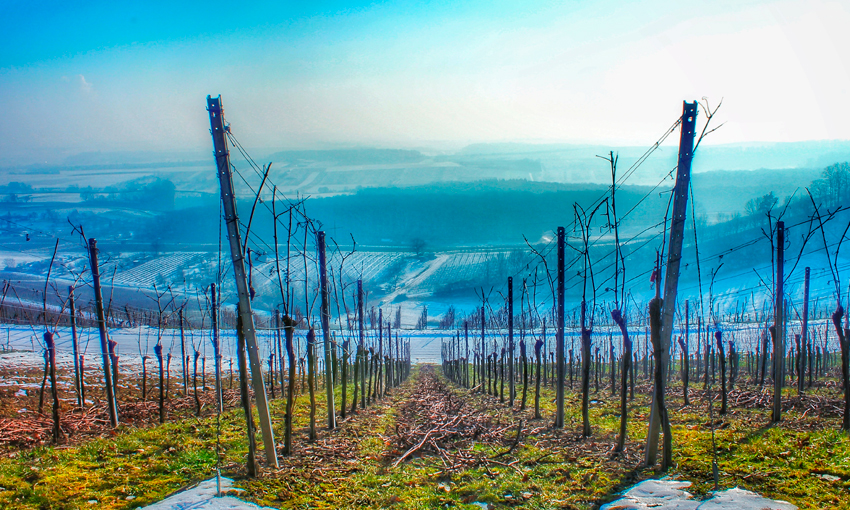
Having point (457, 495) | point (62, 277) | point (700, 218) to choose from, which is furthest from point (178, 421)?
point (700, 218)

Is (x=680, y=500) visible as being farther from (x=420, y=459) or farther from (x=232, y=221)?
(x=232, y=221)

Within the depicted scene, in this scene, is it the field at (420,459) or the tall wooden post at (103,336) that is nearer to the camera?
the field at (420,459)

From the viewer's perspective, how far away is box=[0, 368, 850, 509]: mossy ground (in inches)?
232

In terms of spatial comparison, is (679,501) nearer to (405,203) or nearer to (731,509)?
(731,509)

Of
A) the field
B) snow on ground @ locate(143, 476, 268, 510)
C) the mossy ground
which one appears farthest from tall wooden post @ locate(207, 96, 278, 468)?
the mossy ground

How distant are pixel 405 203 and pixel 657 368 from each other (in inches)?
5178

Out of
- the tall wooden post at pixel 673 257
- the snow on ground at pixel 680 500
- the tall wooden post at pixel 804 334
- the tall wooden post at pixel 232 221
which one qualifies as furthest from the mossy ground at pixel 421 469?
the tall wooden post at pixel 804 334

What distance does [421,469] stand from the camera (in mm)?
7578

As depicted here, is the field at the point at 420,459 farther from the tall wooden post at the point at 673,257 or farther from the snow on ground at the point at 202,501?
the tall wooden post at the point at 673,257

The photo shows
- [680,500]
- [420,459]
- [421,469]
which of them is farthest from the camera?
[420,459]

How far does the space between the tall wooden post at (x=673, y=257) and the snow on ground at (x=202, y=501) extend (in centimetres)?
556

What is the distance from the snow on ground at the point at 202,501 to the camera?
5551mm

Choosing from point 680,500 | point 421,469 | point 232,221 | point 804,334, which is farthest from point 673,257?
point 804,334

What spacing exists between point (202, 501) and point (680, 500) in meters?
5.72
